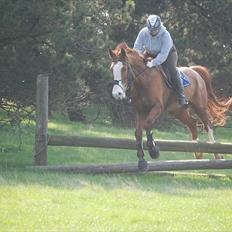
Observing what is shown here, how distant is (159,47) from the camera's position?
11.1m

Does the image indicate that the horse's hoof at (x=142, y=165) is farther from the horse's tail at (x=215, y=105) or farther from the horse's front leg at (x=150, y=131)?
the horse's tail at (x=215, y=105)

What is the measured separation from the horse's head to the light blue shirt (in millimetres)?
854

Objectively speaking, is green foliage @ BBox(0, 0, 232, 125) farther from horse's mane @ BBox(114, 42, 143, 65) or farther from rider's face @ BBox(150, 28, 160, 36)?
rider's face @ BBox(150, 28, 160, 36)

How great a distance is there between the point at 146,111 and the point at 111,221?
13.2ft

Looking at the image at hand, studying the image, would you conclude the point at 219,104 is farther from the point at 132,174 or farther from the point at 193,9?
the point at 193,9

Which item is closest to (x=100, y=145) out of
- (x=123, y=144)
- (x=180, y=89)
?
(x=123, y=144)

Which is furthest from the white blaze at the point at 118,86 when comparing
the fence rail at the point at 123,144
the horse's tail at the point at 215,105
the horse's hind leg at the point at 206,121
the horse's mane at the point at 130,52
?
the horse's tail at the point at 215,105

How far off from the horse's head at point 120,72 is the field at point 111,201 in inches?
61.3

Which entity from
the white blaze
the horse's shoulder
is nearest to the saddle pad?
the horse's shoulder

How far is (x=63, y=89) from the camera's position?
13859 mm

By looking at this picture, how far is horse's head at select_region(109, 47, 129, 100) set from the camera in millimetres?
9680

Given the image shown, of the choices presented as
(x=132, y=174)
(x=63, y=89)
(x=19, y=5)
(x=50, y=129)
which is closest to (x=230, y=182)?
(x=132, y=174)

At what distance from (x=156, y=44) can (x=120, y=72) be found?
56.2 inches

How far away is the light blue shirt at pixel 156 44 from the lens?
10852mm
